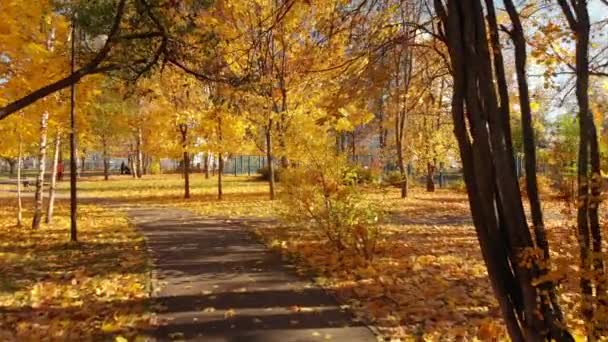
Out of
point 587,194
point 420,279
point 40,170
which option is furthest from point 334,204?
point 40,170

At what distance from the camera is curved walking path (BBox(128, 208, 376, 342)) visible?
4742 millimetres

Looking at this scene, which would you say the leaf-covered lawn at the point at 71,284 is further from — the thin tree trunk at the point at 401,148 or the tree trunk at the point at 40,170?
the thin tree trunk at the point at 401,148

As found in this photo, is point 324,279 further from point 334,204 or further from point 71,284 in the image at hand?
point 71,284

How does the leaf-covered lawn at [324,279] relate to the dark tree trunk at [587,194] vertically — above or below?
below

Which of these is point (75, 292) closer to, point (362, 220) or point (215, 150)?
point (362, 220)

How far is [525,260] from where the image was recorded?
2.72 m

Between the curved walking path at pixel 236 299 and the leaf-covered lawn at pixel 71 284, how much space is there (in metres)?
0.34

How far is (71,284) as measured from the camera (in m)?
6.82

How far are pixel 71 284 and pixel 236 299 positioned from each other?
100 inches

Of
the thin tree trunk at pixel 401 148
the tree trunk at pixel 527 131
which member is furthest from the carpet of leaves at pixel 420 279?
the thin tree trunk at pixel 401 148

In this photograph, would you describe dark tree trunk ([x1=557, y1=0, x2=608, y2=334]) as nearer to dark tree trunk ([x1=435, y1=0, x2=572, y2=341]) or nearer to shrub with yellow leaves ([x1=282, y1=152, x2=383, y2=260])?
dark tree trunk ([x1=435, y1=0, x2=572, y2=341])

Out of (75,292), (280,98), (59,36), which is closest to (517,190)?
(75,292)

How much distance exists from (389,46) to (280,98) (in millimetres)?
13663

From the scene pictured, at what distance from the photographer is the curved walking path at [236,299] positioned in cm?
474
